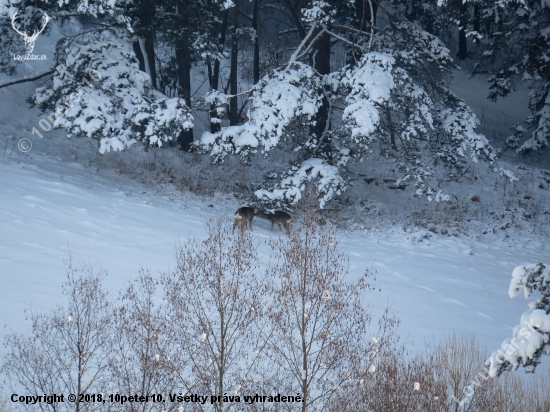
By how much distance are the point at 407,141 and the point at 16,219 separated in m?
10.8

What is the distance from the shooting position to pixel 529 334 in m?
5.09

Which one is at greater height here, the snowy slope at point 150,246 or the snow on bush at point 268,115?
the snow on bush at point 268,115

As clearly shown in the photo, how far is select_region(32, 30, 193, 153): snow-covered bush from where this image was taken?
15211mm

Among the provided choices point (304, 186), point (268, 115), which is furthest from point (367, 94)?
point (304, 186)

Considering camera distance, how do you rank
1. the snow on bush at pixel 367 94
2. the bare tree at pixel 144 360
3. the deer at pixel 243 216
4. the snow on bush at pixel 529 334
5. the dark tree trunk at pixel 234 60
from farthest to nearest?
1. the dark tree trunk at pixel 234 60
2. the snow on bush at pixel 367 94
3. the deer at pixel 243 216
4. the bare tree at pixel 144 360
5. the snow on bush at pixel 529 334

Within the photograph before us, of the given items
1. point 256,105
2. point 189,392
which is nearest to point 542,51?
point 256,105

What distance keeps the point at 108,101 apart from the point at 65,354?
9004 mm

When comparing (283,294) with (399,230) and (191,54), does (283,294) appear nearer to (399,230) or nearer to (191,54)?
(399,230)

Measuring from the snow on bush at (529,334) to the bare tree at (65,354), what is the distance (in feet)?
18.1

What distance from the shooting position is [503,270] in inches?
545

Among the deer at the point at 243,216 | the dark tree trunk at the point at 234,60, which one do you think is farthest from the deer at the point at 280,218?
the dark tree trunk at the point at 234,60

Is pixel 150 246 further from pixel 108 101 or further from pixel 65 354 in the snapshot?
pixel 108 101

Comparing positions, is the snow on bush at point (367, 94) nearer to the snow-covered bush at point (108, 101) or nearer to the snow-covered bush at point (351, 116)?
the snow-covered bush at point (351, 116)

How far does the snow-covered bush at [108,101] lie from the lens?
15211mm
